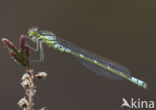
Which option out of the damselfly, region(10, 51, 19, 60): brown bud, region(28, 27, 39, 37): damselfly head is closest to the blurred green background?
the damselfly

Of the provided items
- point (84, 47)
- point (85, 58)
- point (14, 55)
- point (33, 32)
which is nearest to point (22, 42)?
point (14, 55)

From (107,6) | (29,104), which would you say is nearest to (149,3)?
(107,6)

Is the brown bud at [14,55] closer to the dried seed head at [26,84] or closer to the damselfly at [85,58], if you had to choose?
the dried seed head at [26,84]

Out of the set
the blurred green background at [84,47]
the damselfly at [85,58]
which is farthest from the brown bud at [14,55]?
the blurred green background at [84,47]

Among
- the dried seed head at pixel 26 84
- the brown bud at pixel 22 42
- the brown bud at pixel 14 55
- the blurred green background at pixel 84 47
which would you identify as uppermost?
the blurred green background at pixel 84 47

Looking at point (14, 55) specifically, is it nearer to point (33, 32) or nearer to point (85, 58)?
point (33, 32)

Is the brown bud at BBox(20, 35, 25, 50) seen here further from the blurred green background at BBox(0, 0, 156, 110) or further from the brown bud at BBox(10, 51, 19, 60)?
the blurred green background at BBox(0, 0, 156, 110)

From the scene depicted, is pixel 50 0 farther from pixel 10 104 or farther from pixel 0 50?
pixel 10 104

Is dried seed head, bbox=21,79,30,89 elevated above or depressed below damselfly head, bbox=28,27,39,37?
below
